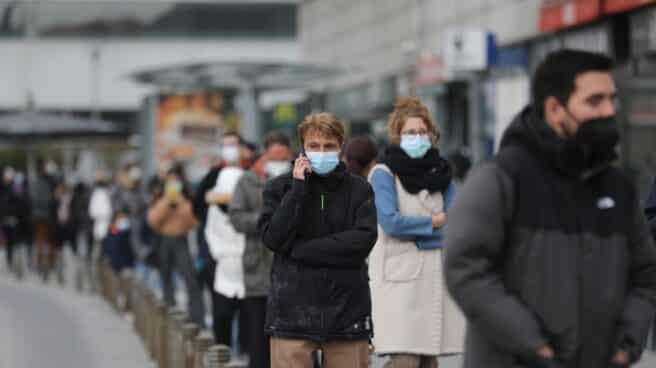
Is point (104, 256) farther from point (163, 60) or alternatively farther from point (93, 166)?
point (163, 60)

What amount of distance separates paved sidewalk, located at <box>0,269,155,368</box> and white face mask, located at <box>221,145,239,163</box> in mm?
1819

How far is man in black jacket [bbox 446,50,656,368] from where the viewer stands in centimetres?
471

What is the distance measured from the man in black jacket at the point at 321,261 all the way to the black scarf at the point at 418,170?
2.97 feet

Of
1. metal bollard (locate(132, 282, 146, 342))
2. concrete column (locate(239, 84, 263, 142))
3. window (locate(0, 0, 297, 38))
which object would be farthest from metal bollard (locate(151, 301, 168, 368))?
window (locate(0, 0, 297, 38))

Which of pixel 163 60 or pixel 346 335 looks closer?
pixel 346 335

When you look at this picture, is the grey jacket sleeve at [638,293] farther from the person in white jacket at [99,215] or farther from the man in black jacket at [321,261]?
the person in white jacket at [99,215]

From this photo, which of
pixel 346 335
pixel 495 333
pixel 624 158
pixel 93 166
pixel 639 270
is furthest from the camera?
pixel 93 166

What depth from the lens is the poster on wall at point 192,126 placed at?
1235 inches

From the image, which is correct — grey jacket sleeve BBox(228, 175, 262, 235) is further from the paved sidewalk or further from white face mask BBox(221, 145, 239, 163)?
the paved sidewalk

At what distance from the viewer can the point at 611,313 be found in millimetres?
4871

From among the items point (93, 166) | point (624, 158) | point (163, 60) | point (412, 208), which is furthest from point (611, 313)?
point (163, 60)

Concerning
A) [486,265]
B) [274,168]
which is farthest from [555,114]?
[274,168]

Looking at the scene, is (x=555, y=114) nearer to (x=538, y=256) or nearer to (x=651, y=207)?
(x=538, y=256)

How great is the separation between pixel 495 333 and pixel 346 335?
2564mm
